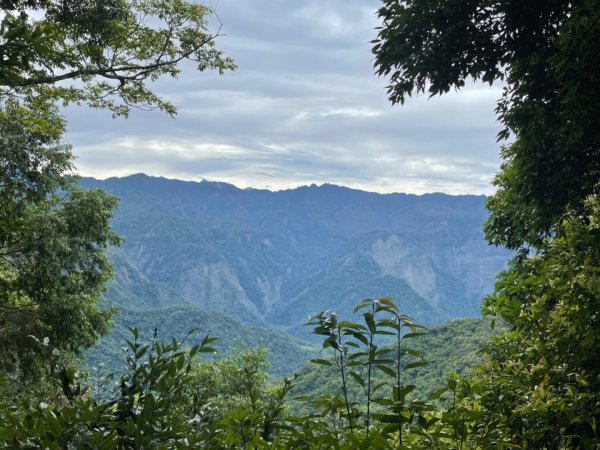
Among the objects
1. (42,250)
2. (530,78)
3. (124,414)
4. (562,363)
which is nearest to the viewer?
(124,414)

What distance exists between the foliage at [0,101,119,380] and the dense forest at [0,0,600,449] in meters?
0.05

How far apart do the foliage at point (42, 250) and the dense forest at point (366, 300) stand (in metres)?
0.05

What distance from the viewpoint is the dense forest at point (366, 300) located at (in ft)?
6.44

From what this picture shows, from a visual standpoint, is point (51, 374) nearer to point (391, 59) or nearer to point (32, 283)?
point (391, 59)

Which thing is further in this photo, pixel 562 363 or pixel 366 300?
pixel 562 363

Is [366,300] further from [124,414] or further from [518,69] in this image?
[518,69]

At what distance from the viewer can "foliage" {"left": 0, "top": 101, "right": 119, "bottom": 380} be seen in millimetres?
13047

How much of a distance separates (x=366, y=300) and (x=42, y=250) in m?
13.4

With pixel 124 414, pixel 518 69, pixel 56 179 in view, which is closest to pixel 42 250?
pixel 56 179

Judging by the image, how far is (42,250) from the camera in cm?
1364

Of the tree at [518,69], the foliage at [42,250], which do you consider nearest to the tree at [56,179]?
the foliage at [42,250]

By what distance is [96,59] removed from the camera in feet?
40.1

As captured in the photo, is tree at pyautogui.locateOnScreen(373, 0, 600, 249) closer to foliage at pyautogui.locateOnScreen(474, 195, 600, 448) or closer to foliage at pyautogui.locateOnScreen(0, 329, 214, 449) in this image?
foliage at pyautogui.locateOnScreen(474, 195, 600, 448)

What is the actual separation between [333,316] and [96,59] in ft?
39.3
